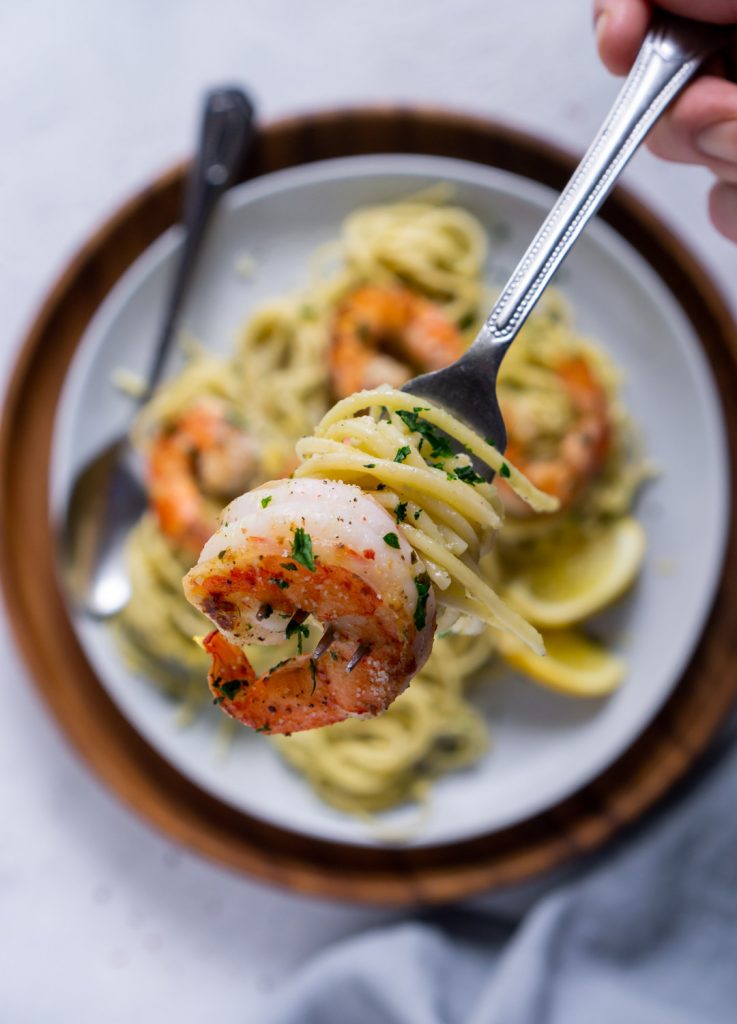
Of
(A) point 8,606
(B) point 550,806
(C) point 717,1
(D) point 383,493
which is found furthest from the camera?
(A) point 8,606

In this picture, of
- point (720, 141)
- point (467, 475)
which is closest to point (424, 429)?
point (467, 475)

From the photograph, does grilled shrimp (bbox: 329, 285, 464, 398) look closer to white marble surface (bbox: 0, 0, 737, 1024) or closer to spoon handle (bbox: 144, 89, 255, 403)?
spoon handle (bbox: 144, 89, 255, 403)

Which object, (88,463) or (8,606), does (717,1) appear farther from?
(8,606)

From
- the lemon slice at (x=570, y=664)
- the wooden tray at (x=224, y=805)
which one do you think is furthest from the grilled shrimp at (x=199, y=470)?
the lemon slice at (x=570, y=664)

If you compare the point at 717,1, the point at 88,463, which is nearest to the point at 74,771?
the point at 88,463

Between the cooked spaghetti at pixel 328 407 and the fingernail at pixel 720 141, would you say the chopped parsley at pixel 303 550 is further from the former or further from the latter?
the cooked spaghetti at pixel 328 407

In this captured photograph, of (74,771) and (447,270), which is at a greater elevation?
(447,270)
